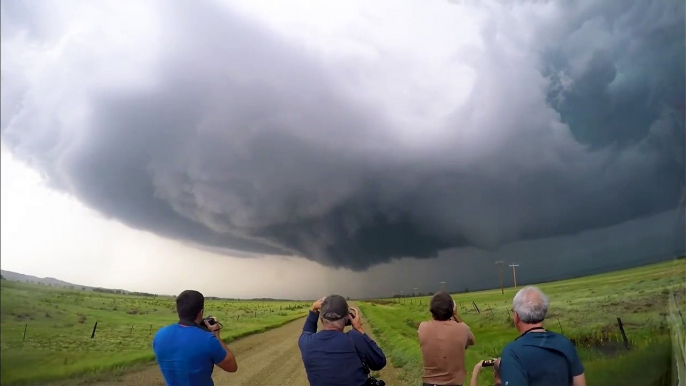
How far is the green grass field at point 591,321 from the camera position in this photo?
609cm

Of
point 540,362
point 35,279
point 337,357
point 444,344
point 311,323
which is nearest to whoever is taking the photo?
point 540,362

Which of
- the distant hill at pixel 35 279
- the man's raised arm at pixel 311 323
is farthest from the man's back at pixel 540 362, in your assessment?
the distant hill at pixel 35 279

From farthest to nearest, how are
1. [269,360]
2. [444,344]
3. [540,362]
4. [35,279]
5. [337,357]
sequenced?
[269,360] → [35,279] → [444,344] → [337,357] → [540,362]

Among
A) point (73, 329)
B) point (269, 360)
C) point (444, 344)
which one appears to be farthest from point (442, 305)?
point (73, 329)

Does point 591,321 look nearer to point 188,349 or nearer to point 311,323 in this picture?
point 311,323

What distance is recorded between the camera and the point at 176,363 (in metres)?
3.96

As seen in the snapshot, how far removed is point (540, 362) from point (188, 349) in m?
2.38

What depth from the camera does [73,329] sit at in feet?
16.9

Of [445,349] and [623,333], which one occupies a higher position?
[623,333]

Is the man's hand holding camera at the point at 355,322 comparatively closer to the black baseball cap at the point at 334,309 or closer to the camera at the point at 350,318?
the camera at the point at 350,318

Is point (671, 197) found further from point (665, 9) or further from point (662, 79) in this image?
point (665, 9)

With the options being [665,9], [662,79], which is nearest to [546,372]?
[662,79]

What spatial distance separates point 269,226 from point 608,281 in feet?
13.2

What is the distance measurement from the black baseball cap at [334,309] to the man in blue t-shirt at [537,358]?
1.11m
